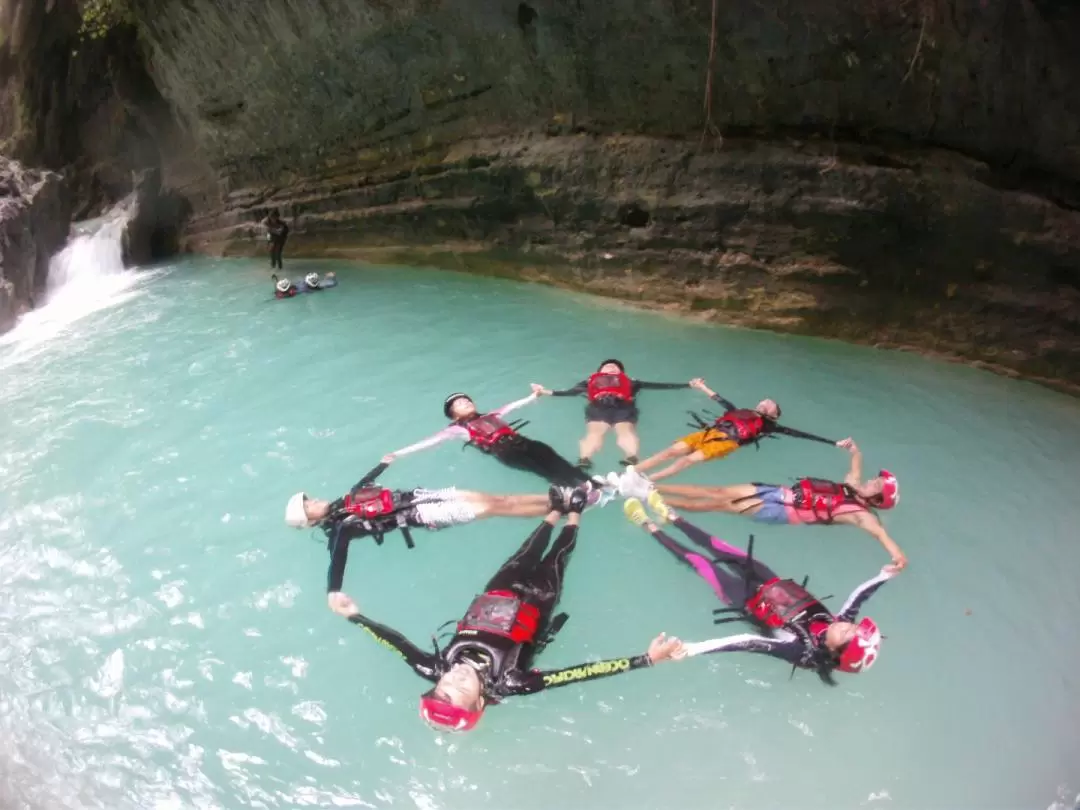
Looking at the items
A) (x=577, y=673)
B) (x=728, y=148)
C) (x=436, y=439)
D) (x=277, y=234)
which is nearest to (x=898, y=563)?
(x=577, y=673)

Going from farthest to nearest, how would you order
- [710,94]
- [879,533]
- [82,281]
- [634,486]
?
[82,281]
[710,94]
[634,486]
[879,533]

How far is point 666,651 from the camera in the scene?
340 cm

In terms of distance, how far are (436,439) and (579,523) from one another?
4.59 ft

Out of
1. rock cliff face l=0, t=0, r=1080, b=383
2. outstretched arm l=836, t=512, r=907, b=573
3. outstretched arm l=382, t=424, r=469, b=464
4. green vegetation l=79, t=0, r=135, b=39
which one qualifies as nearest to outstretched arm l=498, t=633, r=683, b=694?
outstretched arm l=836, t=512, r=907, b=573

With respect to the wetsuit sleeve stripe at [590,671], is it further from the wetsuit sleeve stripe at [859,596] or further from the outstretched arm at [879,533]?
the outstretched arm at [879,533]

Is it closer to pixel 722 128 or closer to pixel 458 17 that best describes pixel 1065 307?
pixel 722 128

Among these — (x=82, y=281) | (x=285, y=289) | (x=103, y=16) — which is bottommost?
(x=285, y=289)

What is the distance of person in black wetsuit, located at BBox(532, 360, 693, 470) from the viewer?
5.10 metres

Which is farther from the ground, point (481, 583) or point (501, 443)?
point (501, 443)

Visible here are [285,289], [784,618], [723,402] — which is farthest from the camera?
[285,289]

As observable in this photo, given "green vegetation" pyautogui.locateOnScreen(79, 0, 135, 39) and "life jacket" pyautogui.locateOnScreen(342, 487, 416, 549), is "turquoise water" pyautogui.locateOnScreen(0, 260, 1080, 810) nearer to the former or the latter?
"life jacket" pyautogui.locateOnScreen(342, 487, 416, 549)

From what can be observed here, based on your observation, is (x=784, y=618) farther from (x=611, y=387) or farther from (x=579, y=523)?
(x=611, y=387)

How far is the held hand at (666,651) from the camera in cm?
340

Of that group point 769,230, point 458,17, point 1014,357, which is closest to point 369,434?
point 769,230
